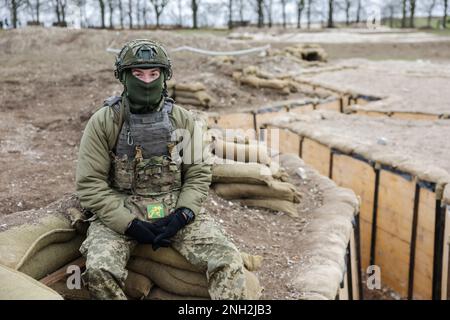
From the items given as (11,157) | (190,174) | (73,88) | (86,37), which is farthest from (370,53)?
(190,174)

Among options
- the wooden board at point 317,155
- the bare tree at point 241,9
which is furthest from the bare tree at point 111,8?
the wooden board at point 317,155

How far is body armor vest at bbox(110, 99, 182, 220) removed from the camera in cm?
300

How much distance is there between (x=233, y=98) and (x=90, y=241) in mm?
9340

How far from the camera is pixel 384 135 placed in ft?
26.8

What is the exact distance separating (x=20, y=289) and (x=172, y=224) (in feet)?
2.97

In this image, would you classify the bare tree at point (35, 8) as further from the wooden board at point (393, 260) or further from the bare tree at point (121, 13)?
the wooden board at point (393, 260)

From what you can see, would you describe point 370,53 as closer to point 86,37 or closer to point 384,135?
point 86,37

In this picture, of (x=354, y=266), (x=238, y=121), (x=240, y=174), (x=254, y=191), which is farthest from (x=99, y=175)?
(x=238, y=121)

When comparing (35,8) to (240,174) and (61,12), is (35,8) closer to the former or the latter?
(61,12)

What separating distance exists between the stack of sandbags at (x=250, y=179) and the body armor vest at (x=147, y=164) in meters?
1.64

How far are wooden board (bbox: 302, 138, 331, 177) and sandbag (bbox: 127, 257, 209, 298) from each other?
4.52m

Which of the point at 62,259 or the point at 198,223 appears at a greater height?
the point at 198,223

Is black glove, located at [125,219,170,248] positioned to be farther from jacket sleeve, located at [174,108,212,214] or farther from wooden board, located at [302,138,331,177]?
wooden board, located at [302,138,331,177]

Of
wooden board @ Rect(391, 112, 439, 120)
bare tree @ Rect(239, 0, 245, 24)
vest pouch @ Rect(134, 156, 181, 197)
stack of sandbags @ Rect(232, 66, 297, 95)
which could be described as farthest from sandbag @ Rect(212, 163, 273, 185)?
bare tree @ Rect(239, 0, 245, 24)
